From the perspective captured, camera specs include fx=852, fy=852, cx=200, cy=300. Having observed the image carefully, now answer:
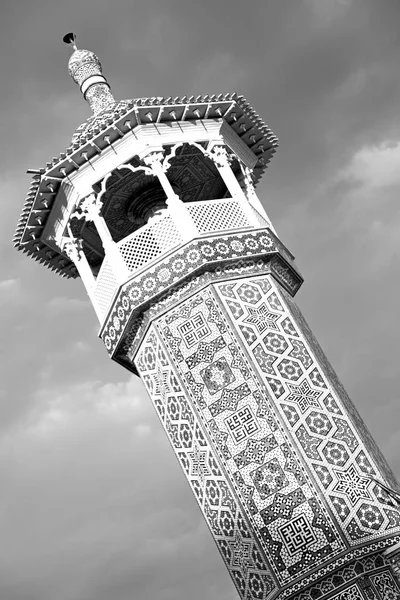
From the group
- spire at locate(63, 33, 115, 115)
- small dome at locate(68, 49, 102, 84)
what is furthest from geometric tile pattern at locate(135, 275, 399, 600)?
small dome at locate(68, 49, 102, 84)

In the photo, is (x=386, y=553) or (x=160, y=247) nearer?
(x=386, y=553)

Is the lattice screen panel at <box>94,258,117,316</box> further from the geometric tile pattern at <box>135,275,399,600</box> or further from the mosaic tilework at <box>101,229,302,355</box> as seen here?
the geometric tile pattern at <box>135,275,399,600</box>

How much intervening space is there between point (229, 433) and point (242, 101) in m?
4.29

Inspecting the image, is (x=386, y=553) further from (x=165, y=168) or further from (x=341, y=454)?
(x=165, y=168)

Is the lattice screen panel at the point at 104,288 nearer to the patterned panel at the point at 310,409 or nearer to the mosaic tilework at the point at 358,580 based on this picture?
the patterned panel at the point at 310,409

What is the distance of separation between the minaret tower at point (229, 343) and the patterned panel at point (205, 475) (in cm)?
2

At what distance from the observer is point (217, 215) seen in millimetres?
9484

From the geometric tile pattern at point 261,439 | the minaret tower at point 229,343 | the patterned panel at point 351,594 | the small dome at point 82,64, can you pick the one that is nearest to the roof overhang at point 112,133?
the minaret tower at point 229,343

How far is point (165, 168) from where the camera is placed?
9727 mm

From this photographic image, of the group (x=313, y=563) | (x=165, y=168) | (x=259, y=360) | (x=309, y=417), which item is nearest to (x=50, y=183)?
(x=165, y=168)

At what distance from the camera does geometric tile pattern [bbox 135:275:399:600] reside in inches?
299

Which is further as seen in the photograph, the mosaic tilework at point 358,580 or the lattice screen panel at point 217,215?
the lattice screen panel at point 217,215

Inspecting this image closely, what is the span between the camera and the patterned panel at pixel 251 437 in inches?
299

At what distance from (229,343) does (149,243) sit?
1629 millimetres
